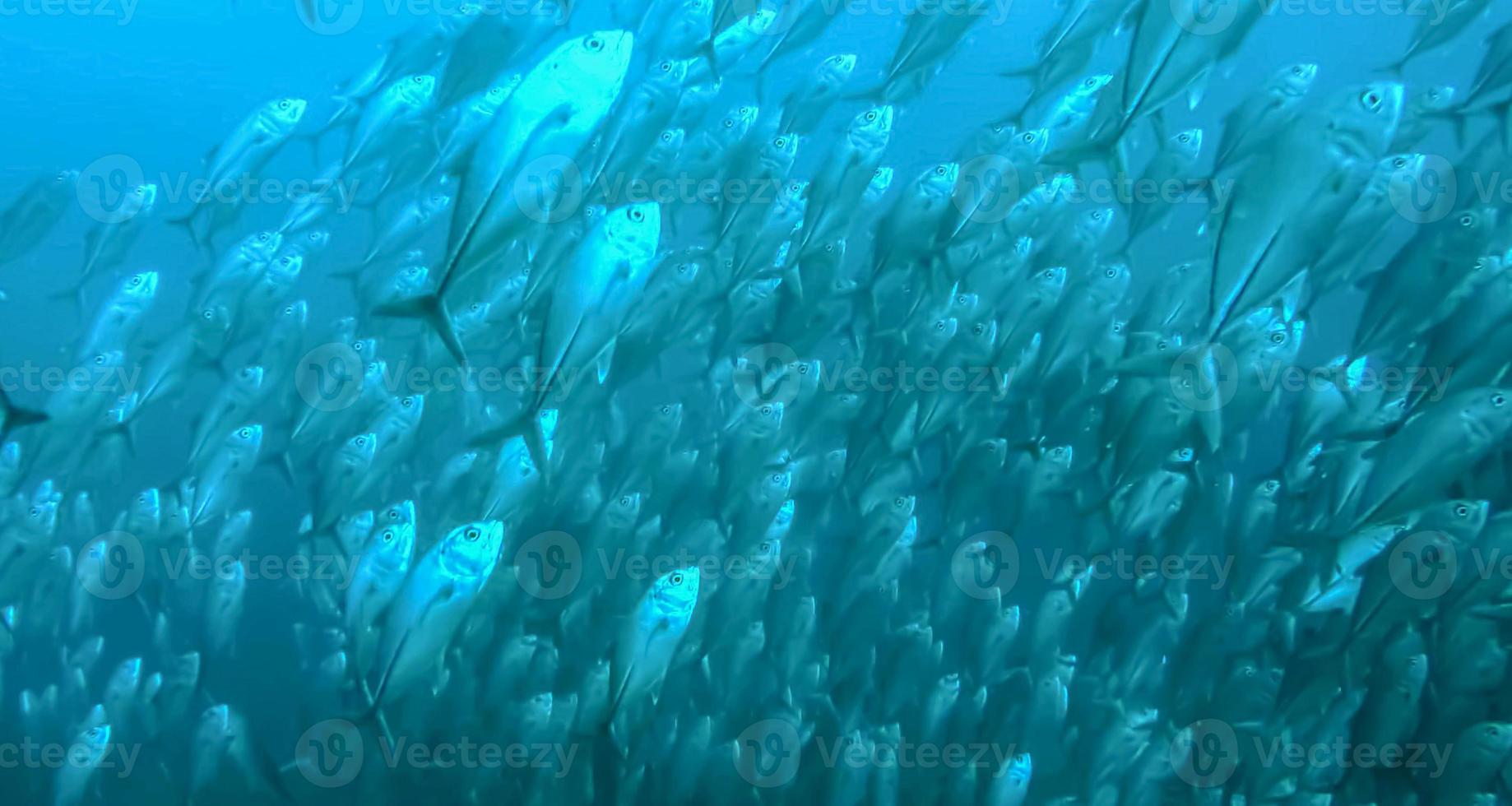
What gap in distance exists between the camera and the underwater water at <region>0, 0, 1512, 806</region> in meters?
3.08

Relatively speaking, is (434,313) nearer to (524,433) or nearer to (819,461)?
(524,433)

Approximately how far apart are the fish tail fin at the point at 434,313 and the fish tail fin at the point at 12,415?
3.11 ft

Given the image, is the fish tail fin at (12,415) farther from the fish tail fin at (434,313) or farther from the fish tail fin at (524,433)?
the fish tail fin at (524,433)

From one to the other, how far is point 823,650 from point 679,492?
1.39 metres

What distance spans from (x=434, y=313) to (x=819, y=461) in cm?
312

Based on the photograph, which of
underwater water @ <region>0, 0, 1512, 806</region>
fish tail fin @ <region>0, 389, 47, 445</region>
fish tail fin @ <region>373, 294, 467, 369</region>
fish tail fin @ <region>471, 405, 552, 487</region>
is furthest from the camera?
underwater water @ <region>0, 0, 1512, 806</region>

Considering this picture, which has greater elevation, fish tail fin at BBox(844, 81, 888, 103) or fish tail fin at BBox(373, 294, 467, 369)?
fish tail fin at BBox(373, 294, 467, 369)

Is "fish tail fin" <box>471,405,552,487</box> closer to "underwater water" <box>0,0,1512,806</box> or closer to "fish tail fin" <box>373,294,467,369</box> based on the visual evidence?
"underwater water" <box>0,0,1512,806</box>

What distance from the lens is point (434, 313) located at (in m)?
2.19

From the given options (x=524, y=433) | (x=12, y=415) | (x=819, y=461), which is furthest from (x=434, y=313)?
(x=819, y=461)

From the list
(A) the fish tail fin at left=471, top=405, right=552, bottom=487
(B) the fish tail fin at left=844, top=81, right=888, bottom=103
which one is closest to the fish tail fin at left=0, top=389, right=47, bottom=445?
(A) the fish tail fin at left=471, top=405, right=552, bottom=487

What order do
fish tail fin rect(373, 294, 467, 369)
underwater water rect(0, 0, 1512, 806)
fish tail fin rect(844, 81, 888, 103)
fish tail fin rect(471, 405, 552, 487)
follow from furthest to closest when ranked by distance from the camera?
fish tail fin rect(844, 81, 888, 103), underwater water rect(0, 0, 1512, 806), fish tail fin rect(471, 405, 552, 487), fish tail fin rect(373, 294, 467, 369)

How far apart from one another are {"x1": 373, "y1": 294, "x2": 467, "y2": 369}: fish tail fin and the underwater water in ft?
1.27

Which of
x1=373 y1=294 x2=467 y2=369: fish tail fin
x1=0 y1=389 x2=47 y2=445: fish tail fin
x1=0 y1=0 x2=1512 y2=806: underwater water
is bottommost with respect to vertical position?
x1=0 y1=0 x2=1512 y2=806: underwater water
